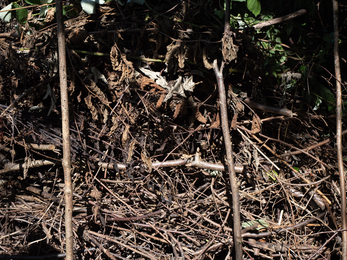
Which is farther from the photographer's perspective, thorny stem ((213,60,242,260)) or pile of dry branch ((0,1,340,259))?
pile of dry branch ((0,1,340,259))

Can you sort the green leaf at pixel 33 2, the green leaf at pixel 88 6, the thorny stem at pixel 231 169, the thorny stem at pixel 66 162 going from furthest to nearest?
the green leaf at pixel 33 2, the green leaf at pixel 88 6, the thorny stem at pixel 231 169, the thorny stem at pixel 66 162

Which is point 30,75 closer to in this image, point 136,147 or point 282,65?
point 136,147

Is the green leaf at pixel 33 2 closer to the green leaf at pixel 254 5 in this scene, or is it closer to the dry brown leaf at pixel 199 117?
the dry brown leaf at pixel 199 117

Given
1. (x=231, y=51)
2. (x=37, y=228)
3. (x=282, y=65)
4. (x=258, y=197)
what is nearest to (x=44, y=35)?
(x=231, y=51)

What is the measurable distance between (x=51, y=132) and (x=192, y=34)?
1435 millimetres

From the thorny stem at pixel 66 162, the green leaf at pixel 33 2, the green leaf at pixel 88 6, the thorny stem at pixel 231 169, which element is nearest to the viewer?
the thorny stem at pixel 66 162

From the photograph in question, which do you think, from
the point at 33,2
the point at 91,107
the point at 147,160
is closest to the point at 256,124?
the point at 147,160

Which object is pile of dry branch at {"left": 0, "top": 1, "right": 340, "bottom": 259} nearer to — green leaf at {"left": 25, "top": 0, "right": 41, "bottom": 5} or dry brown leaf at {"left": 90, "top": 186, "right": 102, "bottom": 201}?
dry brown leaf at {"left": 90, "top": 186, "right": 102, "bottom": 201}

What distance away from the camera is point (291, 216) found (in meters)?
2.21

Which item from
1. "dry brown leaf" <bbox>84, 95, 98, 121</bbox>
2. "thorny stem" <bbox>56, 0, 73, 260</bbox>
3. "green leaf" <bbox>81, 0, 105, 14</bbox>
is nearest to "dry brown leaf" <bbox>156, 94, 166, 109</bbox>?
"dry brown leaf" <bbox>84, 95, 98, 121</bbox>

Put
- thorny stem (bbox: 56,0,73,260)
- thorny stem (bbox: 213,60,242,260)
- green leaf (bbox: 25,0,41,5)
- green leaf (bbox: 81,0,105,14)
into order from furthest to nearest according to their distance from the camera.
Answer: green leaf (bbox: 25,0,41,5), green leaf (bbox: 81,0,105,14), thorny stem (bbox: 213,60,242,260), thorny stem (bbox: 56,0,73,260)

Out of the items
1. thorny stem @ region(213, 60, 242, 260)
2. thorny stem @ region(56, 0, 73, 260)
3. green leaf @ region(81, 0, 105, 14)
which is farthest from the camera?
green leaf @ region(81, 0, 105, 14)

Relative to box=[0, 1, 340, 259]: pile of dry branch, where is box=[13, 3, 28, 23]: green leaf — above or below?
above

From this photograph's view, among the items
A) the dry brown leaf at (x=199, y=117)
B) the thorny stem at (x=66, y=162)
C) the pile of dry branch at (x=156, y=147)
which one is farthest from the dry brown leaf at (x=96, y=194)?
the dry brown leaf at (x=199, y=117)
